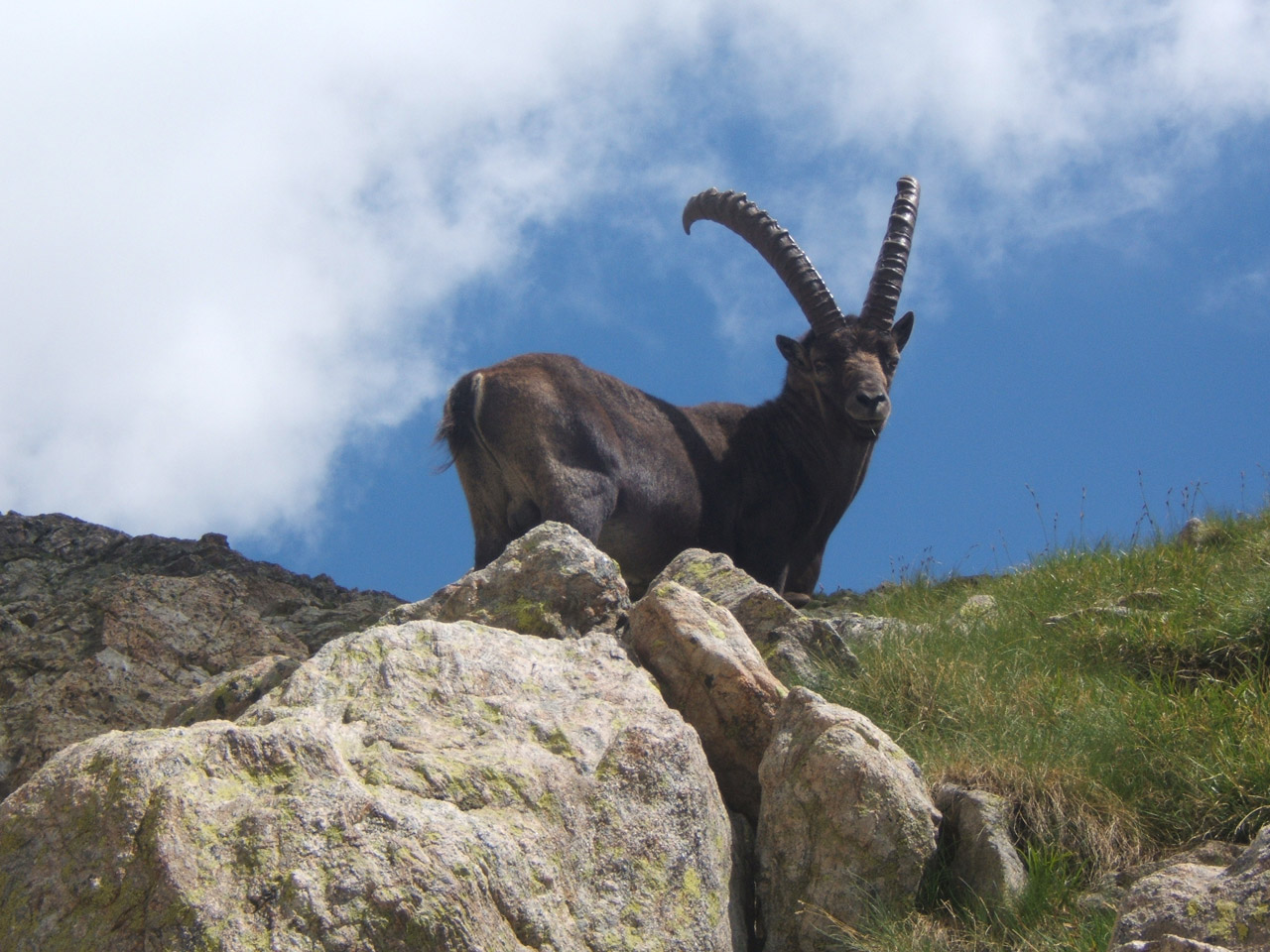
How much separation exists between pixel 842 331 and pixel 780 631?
4824 millimetres

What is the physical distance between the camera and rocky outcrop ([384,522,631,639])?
4863 millimetres

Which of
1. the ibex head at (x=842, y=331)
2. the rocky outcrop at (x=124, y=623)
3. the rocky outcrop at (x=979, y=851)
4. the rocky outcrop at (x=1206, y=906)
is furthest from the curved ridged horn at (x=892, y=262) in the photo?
the rocky outcrop at (x=1206, y=906)

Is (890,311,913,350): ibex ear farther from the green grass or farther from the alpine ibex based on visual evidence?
the green grass

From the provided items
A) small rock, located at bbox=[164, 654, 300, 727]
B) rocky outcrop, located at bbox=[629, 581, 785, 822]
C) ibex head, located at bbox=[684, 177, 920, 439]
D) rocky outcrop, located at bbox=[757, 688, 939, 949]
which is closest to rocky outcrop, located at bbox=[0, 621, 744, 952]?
rocky outcrop, located at bbox=[757, 688, 939, 949]

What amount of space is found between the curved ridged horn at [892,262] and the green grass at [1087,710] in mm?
3304

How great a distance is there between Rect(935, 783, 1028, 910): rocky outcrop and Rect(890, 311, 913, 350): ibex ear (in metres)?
6.45

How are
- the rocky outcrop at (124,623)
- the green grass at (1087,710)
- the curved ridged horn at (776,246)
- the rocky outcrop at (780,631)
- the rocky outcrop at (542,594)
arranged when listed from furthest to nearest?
the curved ridged horn at (776,246), the rocky outcrop at (124,623), the rocky outcrop at (780,631), the rocky outcrop at (542,594), the green grass at (1087,710)

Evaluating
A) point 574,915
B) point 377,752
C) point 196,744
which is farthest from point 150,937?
point 574,915

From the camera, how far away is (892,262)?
1046cm

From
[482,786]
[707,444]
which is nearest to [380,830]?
[482,786]

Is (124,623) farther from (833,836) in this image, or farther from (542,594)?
(833,836)

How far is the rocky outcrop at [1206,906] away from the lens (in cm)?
288

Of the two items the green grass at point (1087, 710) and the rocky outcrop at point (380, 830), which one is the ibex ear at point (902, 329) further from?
the rocky outcrop at point (380, 830)

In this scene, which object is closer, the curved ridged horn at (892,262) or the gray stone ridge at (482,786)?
the gray stone ridge at (482,786)
